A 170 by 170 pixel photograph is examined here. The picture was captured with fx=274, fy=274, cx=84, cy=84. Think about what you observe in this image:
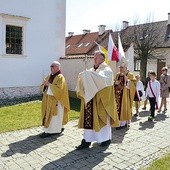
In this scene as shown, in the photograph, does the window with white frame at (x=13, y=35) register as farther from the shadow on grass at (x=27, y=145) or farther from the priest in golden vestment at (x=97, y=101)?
the priest in golden vestment at (x=97, y=101)

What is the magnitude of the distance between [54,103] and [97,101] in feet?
4.76

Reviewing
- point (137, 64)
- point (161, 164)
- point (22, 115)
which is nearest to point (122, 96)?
point (161, 164)

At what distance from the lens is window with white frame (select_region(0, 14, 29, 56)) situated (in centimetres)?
1270

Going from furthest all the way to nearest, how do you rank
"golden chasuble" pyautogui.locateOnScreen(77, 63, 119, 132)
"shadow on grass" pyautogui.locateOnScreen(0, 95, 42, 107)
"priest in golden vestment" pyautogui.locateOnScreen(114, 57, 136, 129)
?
"shadow on grass" pyautogui.locateOnScreen(0, 95, 42, 107) → "priest in golden vestment" pyautogui.locateOnScreen(114, 57, 136, 129) → "golden chasuble" pyautogui.locateOnScreen(77, 63, 119, 132)

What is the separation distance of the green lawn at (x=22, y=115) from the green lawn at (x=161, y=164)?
13.0 ft

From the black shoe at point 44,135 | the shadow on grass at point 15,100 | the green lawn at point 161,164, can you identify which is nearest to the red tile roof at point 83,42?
the shadow on grass at point 15,100

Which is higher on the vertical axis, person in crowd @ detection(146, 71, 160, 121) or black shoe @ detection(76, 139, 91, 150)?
person in crowd @ detection(146, 71, 160, 121)

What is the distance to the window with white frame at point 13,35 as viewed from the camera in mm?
12703

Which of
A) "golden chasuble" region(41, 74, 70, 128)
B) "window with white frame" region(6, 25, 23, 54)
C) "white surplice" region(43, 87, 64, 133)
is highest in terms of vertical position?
"window with white frame" region(6, 25, 23, 54)

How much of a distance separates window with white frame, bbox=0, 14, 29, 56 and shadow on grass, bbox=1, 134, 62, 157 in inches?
283

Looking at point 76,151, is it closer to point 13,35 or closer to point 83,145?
point 83,145

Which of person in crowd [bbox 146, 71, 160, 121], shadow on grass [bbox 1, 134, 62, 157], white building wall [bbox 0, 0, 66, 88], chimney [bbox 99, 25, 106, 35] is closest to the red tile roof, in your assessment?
chimney [bbox 99, 25, 106, 35]

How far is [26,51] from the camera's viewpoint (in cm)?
1349

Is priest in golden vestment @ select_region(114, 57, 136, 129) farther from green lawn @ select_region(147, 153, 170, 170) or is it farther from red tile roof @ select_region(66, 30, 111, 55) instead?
red tile roof @ select_region(66, 30, 111, 55)
